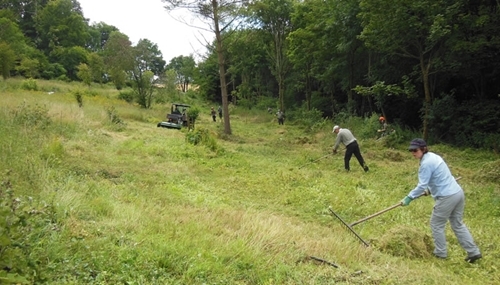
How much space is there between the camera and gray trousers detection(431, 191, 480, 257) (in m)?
5.22

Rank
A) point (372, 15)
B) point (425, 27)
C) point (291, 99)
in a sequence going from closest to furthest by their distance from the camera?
point (425, 27) < point (372, 15) < point (291, 99)

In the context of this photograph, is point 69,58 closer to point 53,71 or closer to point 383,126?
point 53,71

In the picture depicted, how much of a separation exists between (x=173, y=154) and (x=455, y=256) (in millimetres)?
8585

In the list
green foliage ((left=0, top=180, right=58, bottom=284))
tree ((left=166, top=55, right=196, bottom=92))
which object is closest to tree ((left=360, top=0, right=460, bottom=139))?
green foliage ((left=0, top=180, right=58, bottom=284))

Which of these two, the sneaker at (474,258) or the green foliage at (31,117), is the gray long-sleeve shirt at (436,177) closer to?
the sneaker at (474,258)

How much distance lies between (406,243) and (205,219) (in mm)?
3093

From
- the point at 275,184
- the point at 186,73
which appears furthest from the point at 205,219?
the point at 186,73

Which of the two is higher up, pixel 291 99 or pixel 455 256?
pixel 291 99

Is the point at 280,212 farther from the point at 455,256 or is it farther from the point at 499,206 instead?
the point at 499,206

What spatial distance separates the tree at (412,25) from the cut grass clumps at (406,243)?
11.0 meters

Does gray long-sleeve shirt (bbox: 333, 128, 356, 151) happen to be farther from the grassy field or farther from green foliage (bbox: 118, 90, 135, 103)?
green foliage (bbox: 118, 90, 135, 103)

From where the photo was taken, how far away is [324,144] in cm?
1772

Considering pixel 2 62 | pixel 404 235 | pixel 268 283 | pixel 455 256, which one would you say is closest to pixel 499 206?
pixel 455 256

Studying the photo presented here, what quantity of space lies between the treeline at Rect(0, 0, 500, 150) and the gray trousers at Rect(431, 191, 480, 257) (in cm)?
1080
